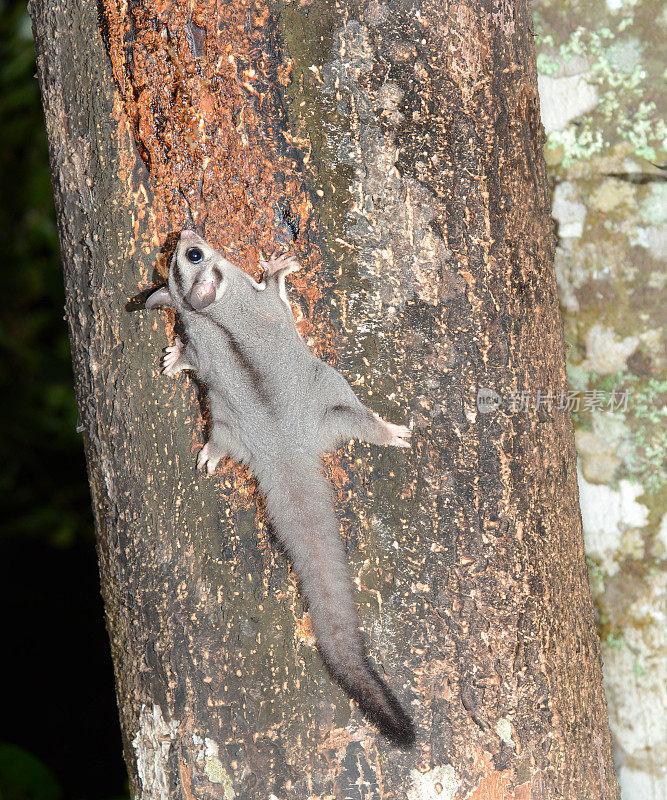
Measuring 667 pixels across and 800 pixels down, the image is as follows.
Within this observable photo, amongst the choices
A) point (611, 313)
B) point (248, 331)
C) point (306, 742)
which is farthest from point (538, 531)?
point (611, 313)

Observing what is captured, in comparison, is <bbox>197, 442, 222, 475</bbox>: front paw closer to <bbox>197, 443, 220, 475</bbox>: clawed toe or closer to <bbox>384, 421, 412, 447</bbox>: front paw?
<bbox>197, 443, 220, 475</bbox>: clawed toe

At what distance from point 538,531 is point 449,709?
1.93 feet

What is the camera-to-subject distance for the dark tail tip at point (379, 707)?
6.57 feet

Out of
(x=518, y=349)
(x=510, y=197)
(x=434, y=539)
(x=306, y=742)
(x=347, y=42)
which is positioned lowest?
(x=306, y=742)

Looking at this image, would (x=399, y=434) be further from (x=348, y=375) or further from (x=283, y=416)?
(x=283, y=416)

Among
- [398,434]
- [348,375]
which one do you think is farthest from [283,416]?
[398,434]

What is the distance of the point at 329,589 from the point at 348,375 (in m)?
0.62

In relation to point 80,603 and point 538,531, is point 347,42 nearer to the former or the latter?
point 538,531

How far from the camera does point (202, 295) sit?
2305 millimetres

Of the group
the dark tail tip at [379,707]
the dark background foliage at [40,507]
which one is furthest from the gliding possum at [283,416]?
the dark background foliage at [40,507]

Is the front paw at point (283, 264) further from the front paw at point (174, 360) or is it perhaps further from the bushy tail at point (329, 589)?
the bushy tail at point (329, 589)

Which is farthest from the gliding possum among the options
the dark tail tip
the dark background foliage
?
the dark background foliage

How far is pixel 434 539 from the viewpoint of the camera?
Result: 82.6 inches

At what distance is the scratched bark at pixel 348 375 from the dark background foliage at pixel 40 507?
3360 mm
